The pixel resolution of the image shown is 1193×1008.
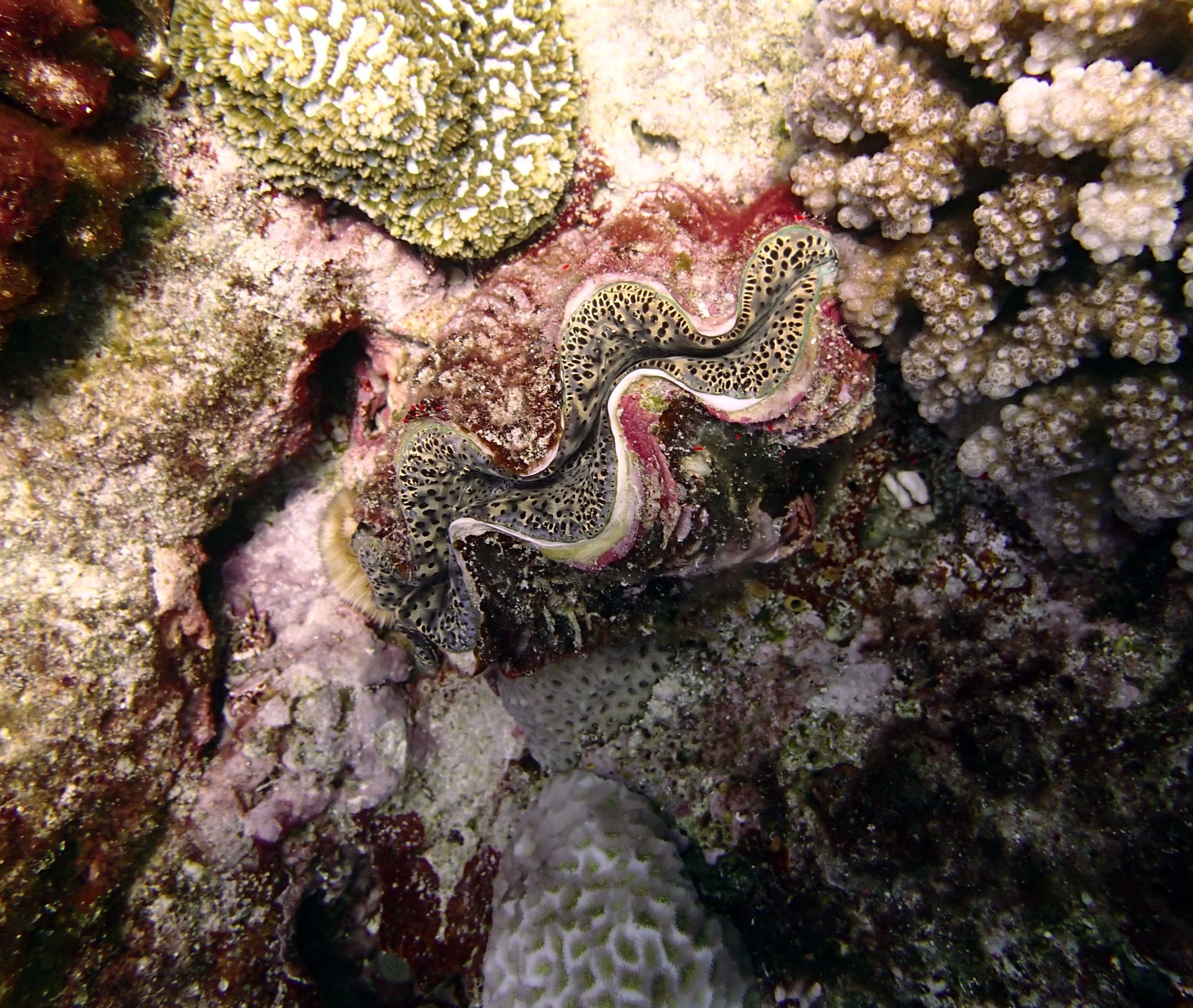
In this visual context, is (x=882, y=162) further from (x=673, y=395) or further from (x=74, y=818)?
(x=74, y=818)

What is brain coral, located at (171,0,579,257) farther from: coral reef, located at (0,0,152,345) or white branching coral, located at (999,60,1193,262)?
white branching coral, located at (999,60,1193,262)

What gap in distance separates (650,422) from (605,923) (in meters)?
2.42

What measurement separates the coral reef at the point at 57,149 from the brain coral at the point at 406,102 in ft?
0.90

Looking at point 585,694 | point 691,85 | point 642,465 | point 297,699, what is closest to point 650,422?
point 642,465

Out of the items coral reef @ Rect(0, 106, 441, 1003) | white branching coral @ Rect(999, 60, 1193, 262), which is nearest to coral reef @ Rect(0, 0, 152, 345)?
coral reef @ Rect(0, 106, 441, 1003)

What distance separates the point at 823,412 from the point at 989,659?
1.38 meters

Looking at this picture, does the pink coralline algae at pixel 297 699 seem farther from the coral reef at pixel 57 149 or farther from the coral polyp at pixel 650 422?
the coral reef at pixel 57 149

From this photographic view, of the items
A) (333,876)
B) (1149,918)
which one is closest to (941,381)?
(1149,918)

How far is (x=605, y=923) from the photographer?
126 inches

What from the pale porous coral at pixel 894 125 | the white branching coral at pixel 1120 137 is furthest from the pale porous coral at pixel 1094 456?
the pale porous coral at pixel 894 125

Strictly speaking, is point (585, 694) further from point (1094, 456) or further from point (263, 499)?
point (1094, 456)

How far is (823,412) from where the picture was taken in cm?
280

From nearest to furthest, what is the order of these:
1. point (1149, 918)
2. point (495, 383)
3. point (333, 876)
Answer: point (1149, 918), point (495, 383), point (333, 876)

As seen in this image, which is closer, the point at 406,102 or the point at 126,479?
the point at 406,102
